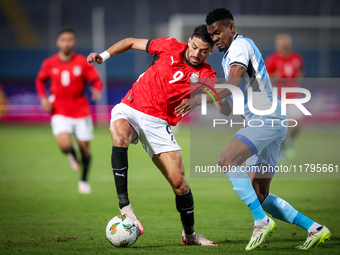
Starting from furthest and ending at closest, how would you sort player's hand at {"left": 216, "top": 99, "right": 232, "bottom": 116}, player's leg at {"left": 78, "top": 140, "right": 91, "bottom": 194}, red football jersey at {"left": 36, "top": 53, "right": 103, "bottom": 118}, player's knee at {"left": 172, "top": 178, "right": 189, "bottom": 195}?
red football jersey at {"left": 36, "top": 53, "right": 103, "bottom": 118} < player's leg at {"left": 78, "top": 140, "right": 91, "bottom": 194} < player's hand at {"left": 216, "top": 99, "right": 232, "bottom": 116} < player's knee at {"left": 172, "top": 178, "right": 189, "bottom": 195}

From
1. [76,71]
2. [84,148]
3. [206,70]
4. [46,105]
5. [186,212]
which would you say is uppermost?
[206,70]

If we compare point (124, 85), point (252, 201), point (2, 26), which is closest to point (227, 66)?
point (252, 201)

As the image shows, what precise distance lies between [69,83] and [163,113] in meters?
4.22

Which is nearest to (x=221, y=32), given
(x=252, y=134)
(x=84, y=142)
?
(x=252, y=134)

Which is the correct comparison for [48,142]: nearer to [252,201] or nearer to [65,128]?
[65,128]

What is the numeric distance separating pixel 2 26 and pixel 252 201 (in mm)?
26669

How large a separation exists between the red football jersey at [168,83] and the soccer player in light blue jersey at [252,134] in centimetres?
50

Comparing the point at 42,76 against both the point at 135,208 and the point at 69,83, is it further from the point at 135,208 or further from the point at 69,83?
the point at 135,208

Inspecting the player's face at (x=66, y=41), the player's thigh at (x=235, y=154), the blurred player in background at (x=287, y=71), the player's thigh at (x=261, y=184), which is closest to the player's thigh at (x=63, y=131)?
the player's face at (x=66, y=41)

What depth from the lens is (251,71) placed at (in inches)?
167

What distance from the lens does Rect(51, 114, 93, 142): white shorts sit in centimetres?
812

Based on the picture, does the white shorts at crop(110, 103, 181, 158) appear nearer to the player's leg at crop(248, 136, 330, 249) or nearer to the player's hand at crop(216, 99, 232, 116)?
the player's hand at crop(216, 99, 232, 116)

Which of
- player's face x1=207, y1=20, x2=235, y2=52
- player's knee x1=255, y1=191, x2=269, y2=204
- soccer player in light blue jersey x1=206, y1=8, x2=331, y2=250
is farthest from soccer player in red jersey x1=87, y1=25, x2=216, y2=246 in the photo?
player's knee x1=255, y1=191, x2=269, y2=204

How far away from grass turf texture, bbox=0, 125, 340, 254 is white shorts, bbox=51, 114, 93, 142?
1005 millimetres
